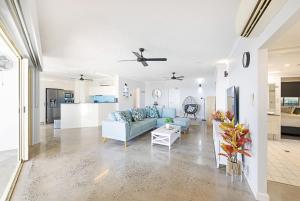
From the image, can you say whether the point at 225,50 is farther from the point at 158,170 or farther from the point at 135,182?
the point at 135,182

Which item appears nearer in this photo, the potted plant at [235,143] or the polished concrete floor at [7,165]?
the potted plant at [235,143]

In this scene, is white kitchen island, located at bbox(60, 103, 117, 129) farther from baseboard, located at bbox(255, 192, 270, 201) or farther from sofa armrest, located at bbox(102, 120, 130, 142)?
baseboard, located at bbox(255, 192, 270, 201)

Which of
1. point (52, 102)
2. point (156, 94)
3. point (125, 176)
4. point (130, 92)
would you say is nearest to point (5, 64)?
point (125, 176)

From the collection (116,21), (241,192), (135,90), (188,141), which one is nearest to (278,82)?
(188,141)

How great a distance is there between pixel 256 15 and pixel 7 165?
170 inches

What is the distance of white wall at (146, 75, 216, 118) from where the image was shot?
874 centimetres

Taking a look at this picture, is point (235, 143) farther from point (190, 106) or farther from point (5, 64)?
point (190, 106)

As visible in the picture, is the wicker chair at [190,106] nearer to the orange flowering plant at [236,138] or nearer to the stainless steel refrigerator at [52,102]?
the orange flowering plant at [236,138]

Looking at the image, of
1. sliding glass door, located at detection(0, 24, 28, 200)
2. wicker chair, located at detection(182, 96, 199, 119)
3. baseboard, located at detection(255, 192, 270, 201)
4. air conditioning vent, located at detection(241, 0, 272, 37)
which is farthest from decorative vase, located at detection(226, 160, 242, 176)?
wicker chair, located at detection(182, 96, 199, 119)

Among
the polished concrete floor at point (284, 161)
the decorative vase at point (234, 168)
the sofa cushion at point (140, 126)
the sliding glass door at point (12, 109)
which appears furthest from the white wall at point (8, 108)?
Answer: the polished concrete floor at point (284, 161)

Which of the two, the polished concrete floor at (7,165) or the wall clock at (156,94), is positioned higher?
the wall clock at (156,94)

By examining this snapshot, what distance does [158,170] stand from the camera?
254 cm

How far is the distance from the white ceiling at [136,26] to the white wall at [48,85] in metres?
4.42

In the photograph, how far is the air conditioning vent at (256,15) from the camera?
116 centimetres
